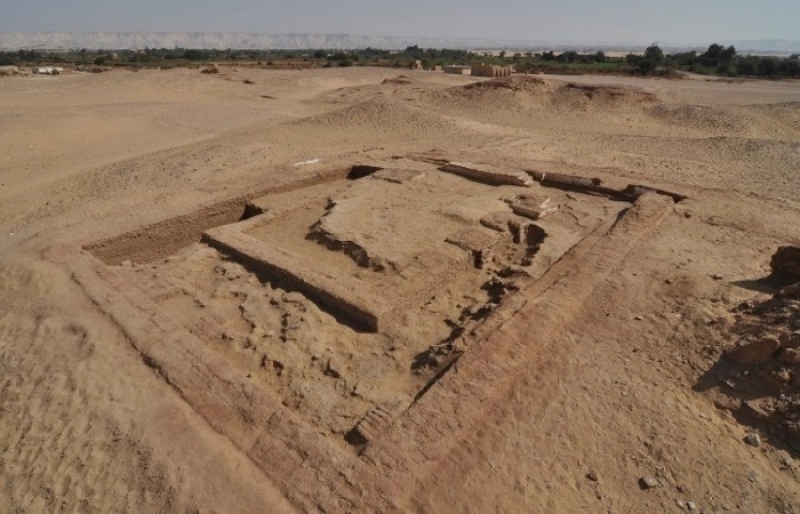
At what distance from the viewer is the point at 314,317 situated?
4582 millimetres

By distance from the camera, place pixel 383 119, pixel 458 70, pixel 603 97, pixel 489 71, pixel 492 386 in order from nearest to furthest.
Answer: pixel 492 386 → pixel 383 119 → pixel 603 97 → pixel 489 71 → pixel 458 70

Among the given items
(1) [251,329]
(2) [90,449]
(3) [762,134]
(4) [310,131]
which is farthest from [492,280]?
(3) [762,134]

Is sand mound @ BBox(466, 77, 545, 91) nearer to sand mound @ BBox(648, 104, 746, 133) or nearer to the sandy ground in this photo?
sand mound @ BBox(648, 104, 746, 133)

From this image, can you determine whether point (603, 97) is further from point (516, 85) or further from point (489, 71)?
point (489, 71)

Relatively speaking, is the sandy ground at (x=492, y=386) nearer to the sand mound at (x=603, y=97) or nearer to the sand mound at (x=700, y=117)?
the sand mound at (x=700, y=117)

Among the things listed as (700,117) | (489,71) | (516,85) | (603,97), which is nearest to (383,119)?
(516,85)

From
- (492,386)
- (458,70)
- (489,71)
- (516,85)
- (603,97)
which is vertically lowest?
(492,386)

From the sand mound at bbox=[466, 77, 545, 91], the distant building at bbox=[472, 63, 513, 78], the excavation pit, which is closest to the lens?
the excavation pit

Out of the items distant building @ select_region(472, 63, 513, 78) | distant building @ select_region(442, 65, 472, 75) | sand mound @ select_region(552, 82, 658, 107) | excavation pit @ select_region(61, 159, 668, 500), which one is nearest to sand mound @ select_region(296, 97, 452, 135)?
sand mound @ select_region(552, 82, 658, 107)

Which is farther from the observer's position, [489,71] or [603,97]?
[489,71]

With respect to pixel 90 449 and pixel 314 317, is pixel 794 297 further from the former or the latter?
pixel 90 449

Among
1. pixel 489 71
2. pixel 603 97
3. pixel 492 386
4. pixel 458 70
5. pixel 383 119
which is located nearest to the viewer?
pixel 492 386

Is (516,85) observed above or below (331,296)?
above

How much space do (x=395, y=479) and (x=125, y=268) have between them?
4345 millimetres
